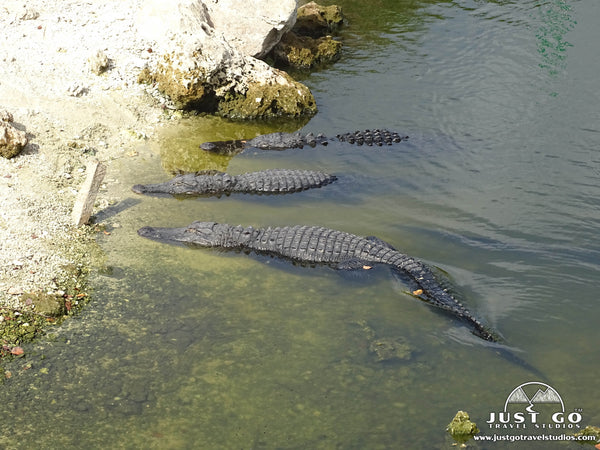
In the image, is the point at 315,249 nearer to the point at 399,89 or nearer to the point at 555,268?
the point at 555,268

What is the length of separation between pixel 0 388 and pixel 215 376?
2.04 metres

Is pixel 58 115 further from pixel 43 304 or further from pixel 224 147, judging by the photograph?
pixel 43 304

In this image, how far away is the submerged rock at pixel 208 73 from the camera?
11711 millimetres

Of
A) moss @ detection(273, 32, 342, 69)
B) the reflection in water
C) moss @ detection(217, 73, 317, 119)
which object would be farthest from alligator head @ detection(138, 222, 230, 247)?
the reflection in water

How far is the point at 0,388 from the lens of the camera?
558 cm

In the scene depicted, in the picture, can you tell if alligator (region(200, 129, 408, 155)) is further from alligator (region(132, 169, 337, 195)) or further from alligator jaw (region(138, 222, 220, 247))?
alligator jaw (region(138, 222, 220, 247))

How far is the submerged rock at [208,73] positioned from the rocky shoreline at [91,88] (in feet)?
0.08

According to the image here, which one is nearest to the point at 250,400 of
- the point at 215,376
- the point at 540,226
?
the point at 215,376

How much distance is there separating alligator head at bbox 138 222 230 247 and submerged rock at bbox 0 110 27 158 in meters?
2.66

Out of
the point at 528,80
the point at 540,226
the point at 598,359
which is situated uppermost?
the point at 528,80

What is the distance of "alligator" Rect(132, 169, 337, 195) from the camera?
9555 millimetres

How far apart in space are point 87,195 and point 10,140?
2129 millimetres

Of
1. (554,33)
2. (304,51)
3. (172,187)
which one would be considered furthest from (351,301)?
(554,33)

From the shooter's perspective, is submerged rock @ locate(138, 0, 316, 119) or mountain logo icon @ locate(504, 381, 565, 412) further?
submerged rock @ locate(138, 0, 316, 119)
